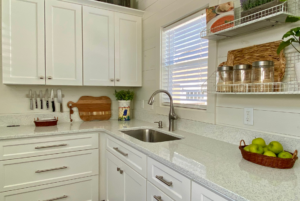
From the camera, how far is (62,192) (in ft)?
6.91

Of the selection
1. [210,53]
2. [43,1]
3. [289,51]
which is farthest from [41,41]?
[289,51]

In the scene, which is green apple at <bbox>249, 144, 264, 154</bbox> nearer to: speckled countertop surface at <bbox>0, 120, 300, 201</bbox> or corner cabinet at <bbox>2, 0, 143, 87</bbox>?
speckled countertop surface at <bbox>0, 120, 300, 201</bbox>

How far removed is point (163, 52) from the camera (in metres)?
2.46

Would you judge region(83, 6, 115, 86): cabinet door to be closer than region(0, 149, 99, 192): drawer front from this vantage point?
No

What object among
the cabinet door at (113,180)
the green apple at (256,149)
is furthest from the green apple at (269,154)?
the cabinet door at (113,180)

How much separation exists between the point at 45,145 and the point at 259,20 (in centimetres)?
196

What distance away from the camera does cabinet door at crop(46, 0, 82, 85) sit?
2307 millimetres

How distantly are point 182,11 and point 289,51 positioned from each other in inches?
44.6

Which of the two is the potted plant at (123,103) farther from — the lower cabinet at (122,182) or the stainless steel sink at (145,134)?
the lower cabinet at (122,182)

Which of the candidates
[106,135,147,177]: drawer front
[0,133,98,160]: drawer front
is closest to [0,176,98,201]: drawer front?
[0,133,98,160]: drawer front

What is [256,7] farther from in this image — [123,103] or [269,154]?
[123,103]

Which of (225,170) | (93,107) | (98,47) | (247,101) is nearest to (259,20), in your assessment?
(247,101)

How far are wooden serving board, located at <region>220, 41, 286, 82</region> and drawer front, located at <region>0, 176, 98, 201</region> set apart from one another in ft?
5.75

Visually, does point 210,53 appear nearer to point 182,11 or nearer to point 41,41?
point 182,11
